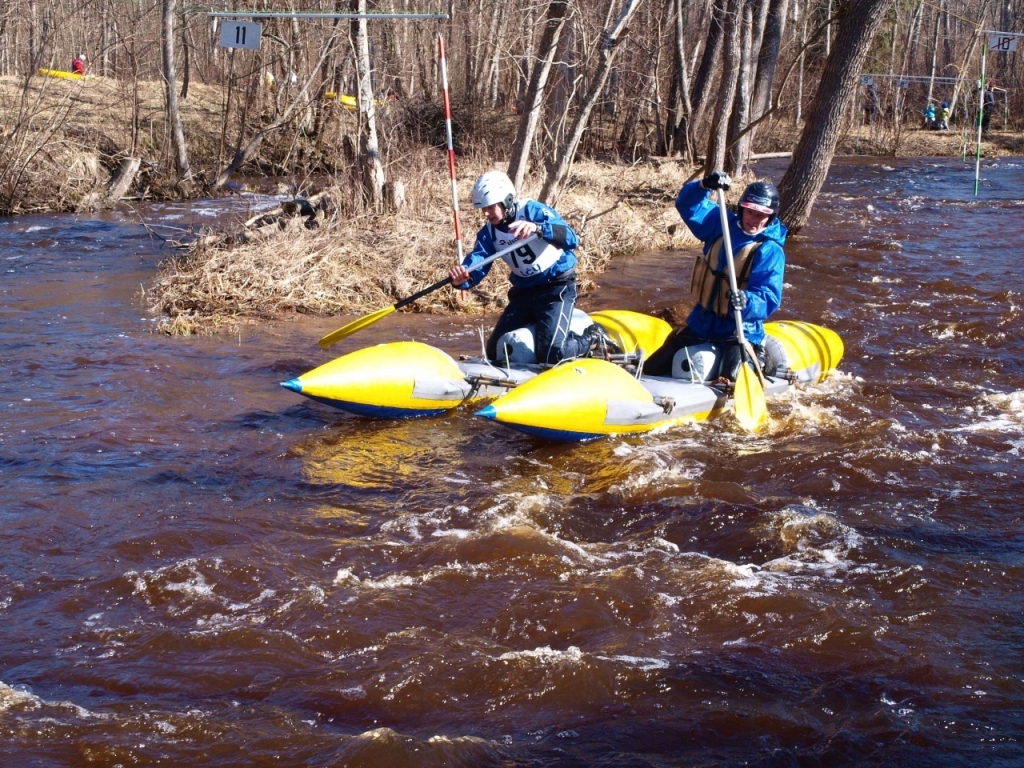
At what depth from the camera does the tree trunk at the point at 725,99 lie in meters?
14.2

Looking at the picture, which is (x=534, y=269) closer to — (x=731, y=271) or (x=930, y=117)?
(x=731, y=271)

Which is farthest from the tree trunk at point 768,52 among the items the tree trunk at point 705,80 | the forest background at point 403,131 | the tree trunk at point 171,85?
the tree trunk at point 171,85

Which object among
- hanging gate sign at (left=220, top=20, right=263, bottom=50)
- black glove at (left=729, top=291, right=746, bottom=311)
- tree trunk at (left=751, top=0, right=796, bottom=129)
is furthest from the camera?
tree trunk at (left=751, top=0, right=796, bottom=129)

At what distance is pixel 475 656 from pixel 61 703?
1481 millimetres

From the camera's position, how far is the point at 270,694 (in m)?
3.70

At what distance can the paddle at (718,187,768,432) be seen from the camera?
618 cm

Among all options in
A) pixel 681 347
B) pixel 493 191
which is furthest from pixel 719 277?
pixel 493 191

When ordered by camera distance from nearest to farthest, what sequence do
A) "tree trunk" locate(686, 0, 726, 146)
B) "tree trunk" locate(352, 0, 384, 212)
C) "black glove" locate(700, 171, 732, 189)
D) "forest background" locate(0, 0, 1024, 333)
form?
"black glove" locate(700, 171, 732, 189)
"forest background" locate(0, 0, 1024, 333)
"tree trunk" locate(352, 0, 384, 212)
"tree trunk" locate(686, 0, 726, 146)

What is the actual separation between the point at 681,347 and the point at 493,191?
1.67 metres

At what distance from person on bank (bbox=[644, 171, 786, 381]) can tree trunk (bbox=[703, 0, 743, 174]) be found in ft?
24.4

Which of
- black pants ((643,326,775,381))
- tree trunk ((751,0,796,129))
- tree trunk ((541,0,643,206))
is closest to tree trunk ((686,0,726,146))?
tree trunk ((751,0,796,129))

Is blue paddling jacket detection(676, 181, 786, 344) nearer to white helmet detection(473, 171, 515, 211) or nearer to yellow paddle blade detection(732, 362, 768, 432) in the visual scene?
yellow paddle blade detection(732, 362, 768, 432)

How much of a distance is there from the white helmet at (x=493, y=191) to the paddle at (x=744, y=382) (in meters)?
1.37

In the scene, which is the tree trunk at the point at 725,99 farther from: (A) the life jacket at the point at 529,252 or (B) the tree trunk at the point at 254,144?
(A) the life jacket at the point at 529,252
